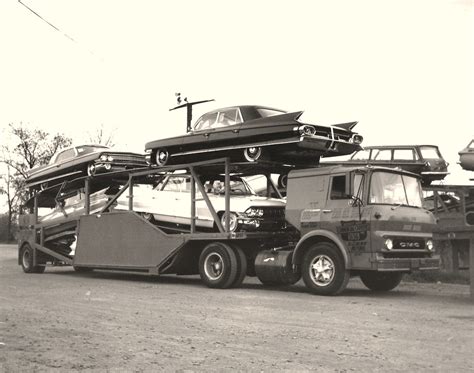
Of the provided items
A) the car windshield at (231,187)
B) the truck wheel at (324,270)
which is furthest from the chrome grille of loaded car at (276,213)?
the truck wheel at (324,270)

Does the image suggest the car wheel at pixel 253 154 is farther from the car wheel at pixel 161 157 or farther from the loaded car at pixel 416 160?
the loaded car at pixel 416 160

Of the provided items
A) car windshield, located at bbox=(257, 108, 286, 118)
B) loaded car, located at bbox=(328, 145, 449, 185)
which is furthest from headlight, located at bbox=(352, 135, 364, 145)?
loaded car, located at bbox=(328, 145, 449, 185)

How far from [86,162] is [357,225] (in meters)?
8.20

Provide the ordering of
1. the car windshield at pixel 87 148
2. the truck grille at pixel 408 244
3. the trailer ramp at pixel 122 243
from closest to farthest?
1. the truck grille at pixel 408 244
2. the trailer ramp at pixel 122 243
3. the car windshield at pixel 87 148

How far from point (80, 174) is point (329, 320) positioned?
34.8 ft

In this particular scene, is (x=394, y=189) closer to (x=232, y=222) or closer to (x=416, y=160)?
(x=232, y=222)

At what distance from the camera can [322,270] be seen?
12.2 meters

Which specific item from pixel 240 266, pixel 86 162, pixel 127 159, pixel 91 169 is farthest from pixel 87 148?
pixel 240 266

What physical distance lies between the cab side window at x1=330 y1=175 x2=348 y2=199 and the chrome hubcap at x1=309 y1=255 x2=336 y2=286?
1.10 metres

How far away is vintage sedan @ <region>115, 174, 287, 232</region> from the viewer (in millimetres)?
14000

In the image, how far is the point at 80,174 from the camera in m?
18.0

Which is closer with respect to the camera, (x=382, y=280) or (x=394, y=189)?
(x=394, y=189)

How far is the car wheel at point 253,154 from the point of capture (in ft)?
44.6

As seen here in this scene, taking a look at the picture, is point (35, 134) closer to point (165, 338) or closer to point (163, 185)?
point (163, 185)
